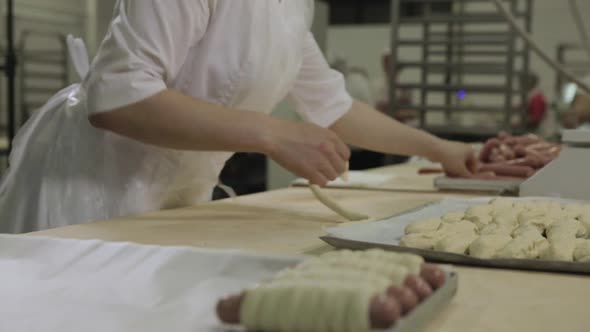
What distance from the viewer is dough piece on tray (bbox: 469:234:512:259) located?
2.77ft

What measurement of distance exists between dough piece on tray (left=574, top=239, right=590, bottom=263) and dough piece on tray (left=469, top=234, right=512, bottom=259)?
80 mm

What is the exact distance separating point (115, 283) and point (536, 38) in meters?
8.88

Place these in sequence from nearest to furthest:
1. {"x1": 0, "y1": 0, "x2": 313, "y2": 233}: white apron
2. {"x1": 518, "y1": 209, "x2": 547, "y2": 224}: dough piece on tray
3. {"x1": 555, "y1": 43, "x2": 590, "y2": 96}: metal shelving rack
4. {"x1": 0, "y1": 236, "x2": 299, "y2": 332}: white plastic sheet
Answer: {"x1": 0, "y1": 236, "x2": 299, "y2": 332}: white plastic sheet
{"x1": 518, "y1": 209, "x2": 547, "y2": 224}: dough piece on tray
{"x1": 0, "y1": 0, "x2": 313, "y2": 233}: white apron
{"x1": 555, "y1": 43, "x2": 590, "y2": 96}: metal shelving rack

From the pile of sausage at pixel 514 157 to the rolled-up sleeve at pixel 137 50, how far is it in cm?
99

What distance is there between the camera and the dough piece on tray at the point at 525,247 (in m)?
0.84

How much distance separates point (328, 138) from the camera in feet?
3.84

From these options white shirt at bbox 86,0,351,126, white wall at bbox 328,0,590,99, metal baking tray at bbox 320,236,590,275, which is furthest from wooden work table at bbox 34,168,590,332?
white wall at bbox 328,0,590,99

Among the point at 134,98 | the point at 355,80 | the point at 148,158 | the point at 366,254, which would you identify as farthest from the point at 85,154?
the point at 355,80

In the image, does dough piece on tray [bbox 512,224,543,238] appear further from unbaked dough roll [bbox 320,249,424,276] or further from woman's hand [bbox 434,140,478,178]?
woman's hand [bbox 434,140,478,178]

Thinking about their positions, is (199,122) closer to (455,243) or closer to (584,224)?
(455,243)

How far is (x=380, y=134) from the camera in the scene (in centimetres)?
191

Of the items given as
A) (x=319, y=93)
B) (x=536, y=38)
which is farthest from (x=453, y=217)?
(x=536, y=38)

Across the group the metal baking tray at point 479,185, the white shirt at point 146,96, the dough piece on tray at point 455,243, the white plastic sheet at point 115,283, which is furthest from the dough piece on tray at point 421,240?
the metal baking tray at point 479,185

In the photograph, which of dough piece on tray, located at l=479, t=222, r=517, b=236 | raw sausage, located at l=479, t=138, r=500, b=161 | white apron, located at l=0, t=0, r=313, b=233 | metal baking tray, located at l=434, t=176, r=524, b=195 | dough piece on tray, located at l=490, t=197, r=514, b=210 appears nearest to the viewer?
dough piece on tray, located at l=479, t=222, r=517, b=236
